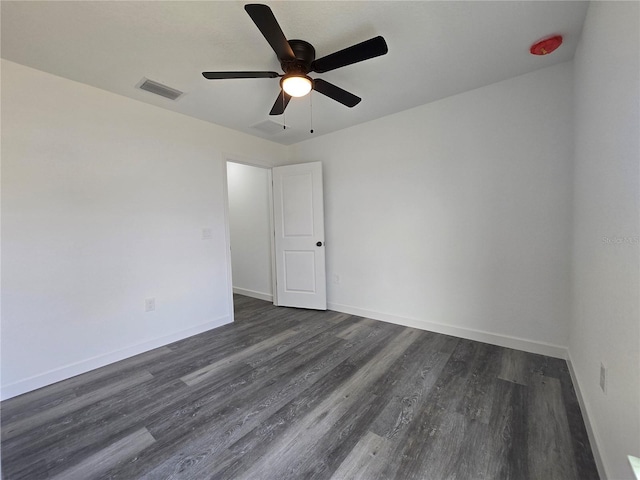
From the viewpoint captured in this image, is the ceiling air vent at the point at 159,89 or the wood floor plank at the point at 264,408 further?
the ceiling air vent at the point at 159,89

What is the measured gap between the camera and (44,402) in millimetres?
1895

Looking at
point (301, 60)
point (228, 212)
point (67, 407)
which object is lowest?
point (67, 407)

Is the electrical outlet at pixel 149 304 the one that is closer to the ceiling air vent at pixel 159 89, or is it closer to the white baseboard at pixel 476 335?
the ceiling air vent at pixel 159 89

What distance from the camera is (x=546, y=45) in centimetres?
187

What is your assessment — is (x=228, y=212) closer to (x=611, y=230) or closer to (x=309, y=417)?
(x=309, y=417)

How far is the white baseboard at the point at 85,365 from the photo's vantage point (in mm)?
1976

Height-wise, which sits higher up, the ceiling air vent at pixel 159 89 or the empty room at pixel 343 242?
the ceiling air vent at pixel 159 89

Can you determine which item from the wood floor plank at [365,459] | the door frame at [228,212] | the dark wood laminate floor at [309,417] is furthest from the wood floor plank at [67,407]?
the wood floor plank at [365,459]

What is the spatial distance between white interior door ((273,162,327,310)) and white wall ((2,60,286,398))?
998 millimetres

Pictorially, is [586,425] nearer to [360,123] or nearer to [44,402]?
[360,123]

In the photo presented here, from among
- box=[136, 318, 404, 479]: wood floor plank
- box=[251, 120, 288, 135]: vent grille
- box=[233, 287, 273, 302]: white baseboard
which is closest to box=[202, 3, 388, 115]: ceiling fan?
box=[251, 120, 288, 135]: vent grille

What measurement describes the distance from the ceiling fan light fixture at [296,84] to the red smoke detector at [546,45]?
1707mm

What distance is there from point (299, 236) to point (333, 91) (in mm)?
2186

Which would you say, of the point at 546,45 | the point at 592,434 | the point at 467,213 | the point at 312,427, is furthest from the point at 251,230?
the point at 592,434
